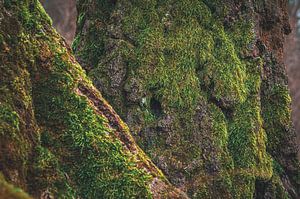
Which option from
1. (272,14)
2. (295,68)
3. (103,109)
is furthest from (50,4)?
(103,109)

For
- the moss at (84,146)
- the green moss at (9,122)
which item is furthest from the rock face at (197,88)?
the green moss at (9,122)

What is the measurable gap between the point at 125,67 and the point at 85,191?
253 cm

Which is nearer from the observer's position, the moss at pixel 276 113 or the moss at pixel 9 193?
the moss at pixel 9 193

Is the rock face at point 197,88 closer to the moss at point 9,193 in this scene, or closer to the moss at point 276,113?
the moss at point 276,113

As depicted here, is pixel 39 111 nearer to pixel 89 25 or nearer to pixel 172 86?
pixel 172 86

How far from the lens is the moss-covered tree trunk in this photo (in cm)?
355

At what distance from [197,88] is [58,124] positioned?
259 cm

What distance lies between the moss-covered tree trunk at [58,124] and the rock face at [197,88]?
169 centimetres

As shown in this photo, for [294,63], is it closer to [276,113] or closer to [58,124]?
[276,113]

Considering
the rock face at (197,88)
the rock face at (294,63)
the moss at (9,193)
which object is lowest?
the moss at (9,193)

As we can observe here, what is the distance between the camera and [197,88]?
6.11m

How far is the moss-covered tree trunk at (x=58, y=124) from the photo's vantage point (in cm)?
355

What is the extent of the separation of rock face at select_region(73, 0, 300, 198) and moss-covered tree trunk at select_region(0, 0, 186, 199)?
5.56ft

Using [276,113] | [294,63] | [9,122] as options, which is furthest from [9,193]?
[294,63]
